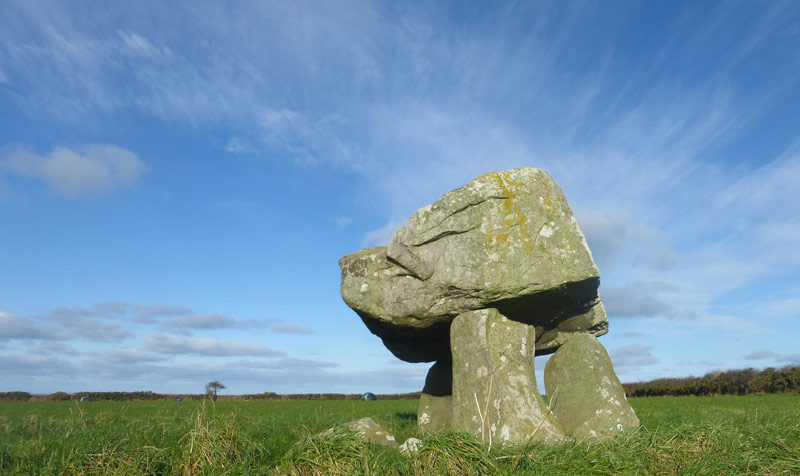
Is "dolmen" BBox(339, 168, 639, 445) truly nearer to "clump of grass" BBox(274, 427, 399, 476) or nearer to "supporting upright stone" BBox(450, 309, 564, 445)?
"supporting upright stone" BBox(450, 309, 564, 445)

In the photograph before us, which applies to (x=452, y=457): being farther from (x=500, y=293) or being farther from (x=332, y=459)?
(x=500, y=293)

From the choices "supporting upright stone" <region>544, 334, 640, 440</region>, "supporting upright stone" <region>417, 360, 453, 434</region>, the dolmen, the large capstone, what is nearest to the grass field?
"supporting upright stone" <region>544, 334, 640, 440</region>

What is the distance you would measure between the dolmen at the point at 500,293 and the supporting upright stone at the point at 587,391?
0.6 inches

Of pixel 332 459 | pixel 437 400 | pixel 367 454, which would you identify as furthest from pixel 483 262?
pixel 332 459

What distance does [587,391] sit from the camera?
27.2ft

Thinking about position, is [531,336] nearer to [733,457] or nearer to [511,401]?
[511,401]

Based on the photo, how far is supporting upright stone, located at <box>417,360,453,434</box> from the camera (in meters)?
9.71

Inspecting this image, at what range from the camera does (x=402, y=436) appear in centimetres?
934

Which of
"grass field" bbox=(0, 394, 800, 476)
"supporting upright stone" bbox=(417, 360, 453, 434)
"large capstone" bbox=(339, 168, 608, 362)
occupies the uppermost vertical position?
"large capstone" bbox=(339, 168, 608, 362)

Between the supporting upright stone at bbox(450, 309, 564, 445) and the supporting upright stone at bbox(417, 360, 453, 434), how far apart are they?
170 cm

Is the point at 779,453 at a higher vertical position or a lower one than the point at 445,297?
lower

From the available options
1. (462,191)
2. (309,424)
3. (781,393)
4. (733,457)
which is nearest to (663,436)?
(733,457)

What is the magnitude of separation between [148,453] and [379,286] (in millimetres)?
4231

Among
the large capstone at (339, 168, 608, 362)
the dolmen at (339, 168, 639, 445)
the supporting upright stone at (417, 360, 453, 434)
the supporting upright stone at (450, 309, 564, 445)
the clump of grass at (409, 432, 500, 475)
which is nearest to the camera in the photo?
the clump of grass at (409, 432, 500, 475)
